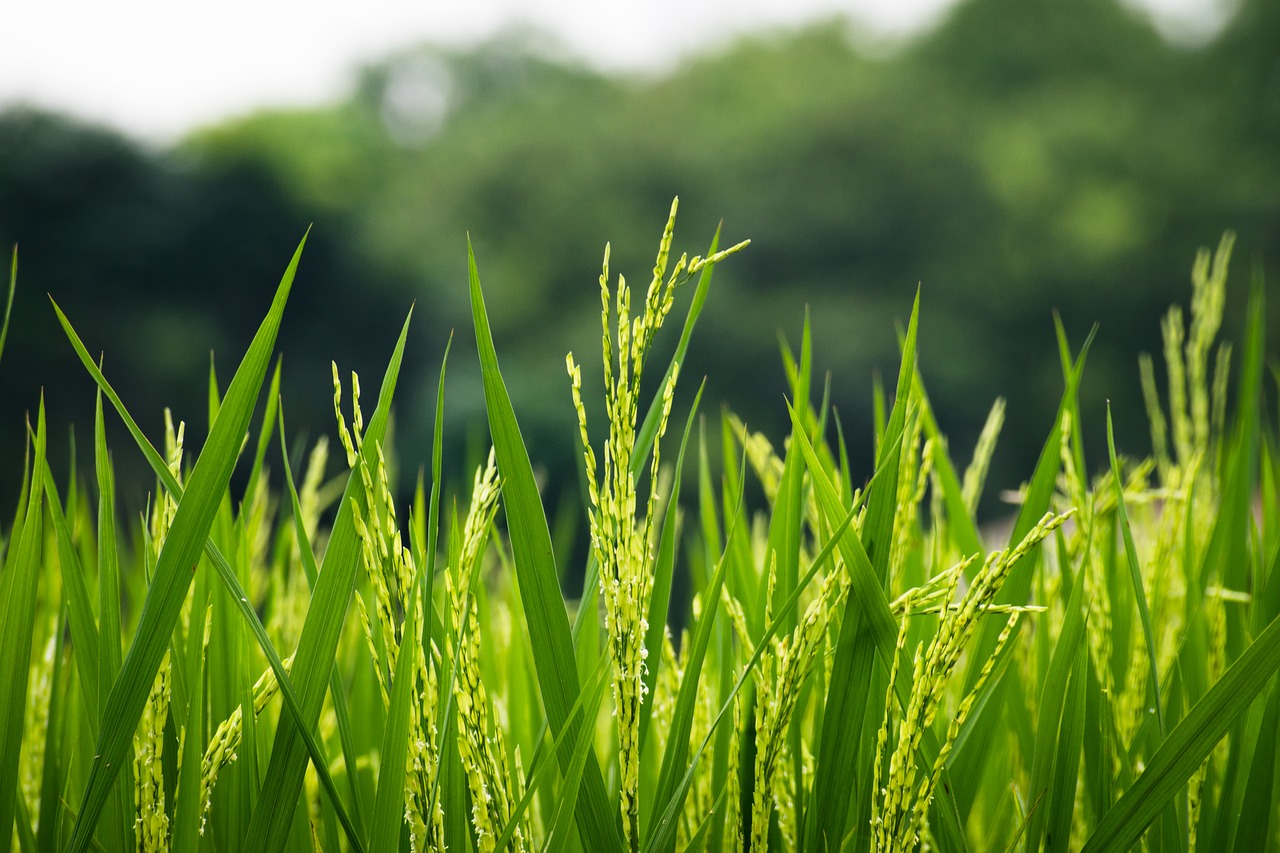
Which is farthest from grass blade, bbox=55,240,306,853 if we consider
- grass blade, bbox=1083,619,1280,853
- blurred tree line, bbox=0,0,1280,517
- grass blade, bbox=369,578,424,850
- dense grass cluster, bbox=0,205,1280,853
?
blurred tree line, bbox=0,0,1280,517

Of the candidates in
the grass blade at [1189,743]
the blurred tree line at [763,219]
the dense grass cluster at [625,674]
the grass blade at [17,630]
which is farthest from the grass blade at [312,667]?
the blurred tree line at [763,219]

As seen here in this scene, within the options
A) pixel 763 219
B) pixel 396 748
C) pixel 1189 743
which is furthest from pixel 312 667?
pixel 763 219

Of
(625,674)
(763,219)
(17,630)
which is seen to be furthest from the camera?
(763,219)

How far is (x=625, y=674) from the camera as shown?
428mm

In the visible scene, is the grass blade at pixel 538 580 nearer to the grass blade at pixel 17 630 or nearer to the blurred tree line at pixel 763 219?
the grass blade at pixel 17 630

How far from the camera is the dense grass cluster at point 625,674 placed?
1.46 ft

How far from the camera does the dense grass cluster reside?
1.46 feet

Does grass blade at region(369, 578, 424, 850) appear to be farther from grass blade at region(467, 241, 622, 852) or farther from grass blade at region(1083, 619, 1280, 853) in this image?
grass blade at region(1083, 619, 1280, 853)

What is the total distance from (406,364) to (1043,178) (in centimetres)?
1356

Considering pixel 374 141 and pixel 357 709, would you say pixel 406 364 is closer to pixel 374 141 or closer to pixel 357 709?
pixel 374 141

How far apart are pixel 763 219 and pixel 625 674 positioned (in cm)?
1963

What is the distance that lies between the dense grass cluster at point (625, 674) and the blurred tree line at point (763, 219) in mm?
14250

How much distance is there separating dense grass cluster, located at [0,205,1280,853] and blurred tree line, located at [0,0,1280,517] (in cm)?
1425

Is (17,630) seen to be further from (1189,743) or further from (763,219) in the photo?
(763,219)
